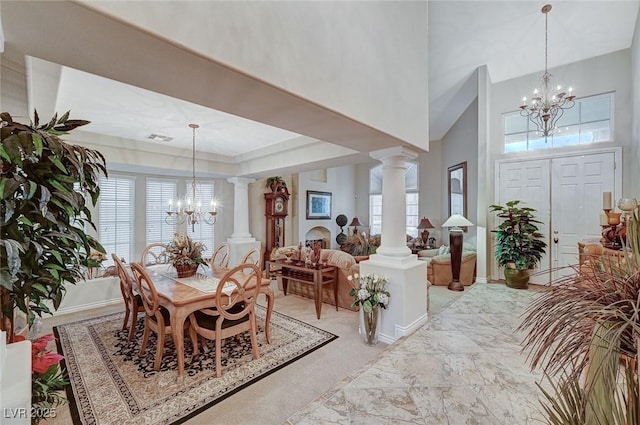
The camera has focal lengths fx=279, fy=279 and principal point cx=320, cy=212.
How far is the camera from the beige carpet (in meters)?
2.05

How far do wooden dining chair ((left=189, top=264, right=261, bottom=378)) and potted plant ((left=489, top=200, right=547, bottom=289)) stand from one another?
15.0 ft

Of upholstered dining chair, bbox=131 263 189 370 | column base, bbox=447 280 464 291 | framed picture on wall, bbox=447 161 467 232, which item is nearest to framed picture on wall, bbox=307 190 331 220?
framed picture on wall, bbox=447 161 467 232

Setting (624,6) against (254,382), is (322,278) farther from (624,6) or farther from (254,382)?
Answer: (624,6)

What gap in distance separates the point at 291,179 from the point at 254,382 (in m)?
6.03

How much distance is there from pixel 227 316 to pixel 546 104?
5.13m

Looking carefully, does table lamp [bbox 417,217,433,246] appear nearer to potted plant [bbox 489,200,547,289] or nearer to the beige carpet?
potted plant [bbox 489,200,547,289]

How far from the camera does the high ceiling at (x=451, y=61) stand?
9.68 ft

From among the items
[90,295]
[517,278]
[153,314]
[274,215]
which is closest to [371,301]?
[153,314]

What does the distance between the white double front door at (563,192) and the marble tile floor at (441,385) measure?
91.6 inches

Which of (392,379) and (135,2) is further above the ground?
(135,2)

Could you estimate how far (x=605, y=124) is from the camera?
455 cm

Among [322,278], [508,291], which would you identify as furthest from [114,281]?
[508,291]

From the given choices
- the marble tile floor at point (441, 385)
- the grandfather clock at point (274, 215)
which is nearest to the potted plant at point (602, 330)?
the marble tile floor at point (441, 385)

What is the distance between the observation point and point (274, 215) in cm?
710
